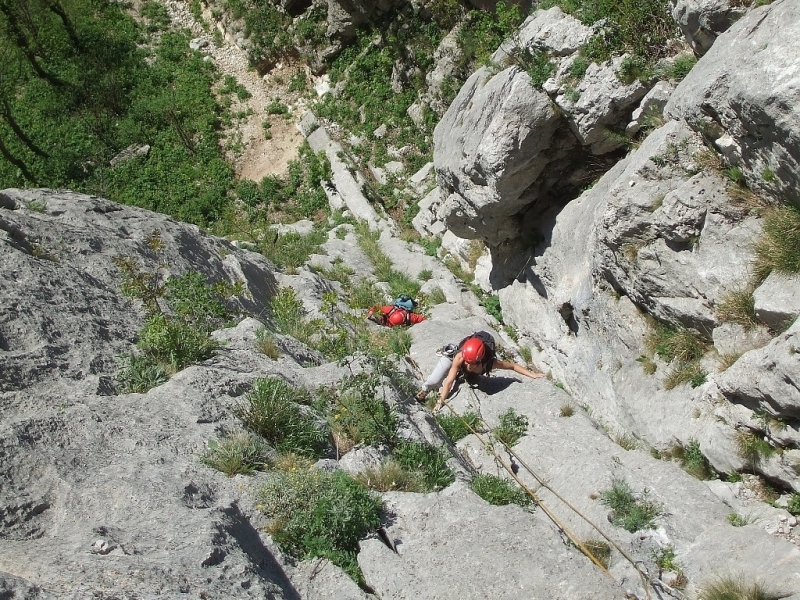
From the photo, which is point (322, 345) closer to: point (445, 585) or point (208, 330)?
point (208, 330)

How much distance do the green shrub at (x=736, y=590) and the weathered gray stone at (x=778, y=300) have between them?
266 centimetres

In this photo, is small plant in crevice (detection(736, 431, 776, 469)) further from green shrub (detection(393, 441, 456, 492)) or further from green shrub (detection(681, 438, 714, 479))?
green shrub (detection(393, 441, 456, 492))

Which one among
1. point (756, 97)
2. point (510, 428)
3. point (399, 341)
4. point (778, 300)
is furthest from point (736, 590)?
point (399, 341)

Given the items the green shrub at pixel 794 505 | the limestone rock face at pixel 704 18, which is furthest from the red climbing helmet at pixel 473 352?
the limestone rock face at pixel 704 18

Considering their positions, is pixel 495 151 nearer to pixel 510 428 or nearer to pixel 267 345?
pixel 510 428

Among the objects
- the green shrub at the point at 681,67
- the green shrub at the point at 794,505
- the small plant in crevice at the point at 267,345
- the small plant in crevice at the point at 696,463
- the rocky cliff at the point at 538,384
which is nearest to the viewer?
the rocky cliff at the point at 538,384

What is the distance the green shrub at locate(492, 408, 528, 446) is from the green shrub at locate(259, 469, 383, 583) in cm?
313

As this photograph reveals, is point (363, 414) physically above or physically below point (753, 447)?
below

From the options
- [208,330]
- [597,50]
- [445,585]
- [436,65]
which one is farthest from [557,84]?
[436,65]

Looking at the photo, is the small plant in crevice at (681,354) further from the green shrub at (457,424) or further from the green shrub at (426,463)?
the green shrub at (426,463)

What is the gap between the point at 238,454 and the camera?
634 centimetres

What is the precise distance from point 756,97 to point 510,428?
4.98 metres

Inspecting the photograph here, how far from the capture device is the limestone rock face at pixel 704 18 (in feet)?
25.5

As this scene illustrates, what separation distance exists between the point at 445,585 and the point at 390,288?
10.3m
